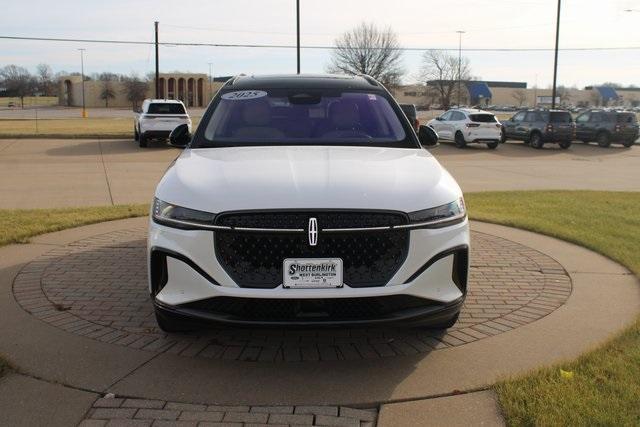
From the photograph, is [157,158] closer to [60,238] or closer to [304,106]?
[60,238]

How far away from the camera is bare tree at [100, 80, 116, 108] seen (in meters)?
102

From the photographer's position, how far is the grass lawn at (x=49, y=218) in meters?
7.22

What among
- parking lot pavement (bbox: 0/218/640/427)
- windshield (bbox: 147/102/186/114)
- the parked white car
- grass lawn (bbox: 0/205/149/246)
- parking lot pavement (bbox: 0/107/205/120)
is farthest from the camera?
parking lot pavement (bbox: 0/107/205/120)

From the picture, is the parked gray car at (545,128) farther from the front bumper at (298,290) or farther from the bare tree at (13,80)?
the bare tree at (13,80)

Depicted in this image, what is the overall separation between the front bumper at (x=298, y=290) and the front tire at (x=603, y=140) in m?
28.5

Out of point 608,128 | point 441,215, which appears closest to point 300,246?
point 441,215

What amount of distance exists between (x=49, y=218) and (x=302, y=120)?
4751 mm

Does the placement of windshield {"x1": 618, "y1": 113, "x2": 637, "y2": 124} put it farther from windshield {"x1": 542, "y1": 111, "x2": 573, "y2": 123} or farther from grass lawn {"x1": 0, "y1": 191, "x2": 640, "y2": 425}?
grass lawn {"x1": 0, "y1": 191, "x2": 640, "y2": 425}


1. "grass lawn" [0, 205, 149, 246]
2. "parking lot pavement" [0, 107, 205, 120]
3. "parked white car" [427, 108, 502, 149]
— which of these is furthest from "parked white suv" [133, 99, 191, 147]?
"parking lot pavement" [0, 107, 205, 120]

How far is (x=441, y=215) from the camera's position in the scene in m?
3.62

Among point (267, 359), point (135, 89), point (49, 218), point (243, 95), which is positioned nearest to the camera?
point (267, 359)

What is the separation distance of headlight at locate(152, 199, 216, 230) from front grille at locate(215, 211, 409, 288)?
0.09 m

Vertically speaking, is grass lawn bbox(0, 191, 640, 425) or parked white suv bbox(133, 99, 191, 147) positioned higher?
parked white suv bbox(133, 99, 191, 147)

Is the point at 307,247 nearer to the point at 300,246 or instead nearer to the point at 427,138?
the point at 300,246
